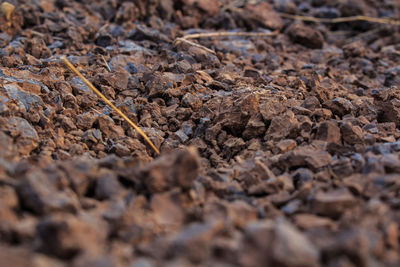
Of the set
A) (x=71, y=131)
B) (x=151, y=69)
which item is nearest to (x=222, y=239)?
(x=71, y=131)

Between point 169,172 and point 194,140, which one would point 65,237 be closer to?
point 169,172

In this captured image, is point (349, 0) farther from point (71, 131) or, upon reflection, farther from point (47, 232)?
point (47, 232)

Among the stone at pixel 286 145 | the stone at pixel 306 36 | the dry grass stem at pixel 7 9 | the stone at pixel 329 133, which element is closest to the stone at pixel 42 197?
the stone at pixel 286 145

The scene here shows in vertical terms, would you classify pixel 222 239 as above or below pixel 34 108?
above

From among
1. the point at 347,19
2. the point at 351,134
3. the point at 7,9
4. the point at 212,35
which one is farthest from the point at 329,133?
the point at 347,19

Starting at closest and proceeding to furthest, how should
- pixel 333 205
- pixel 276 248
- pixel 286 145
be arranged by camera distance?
pixel 276 248 < pixel 333 205 < pixel 286 145

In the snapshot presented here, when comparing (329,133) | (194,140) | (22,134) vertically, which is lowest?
(194,140)

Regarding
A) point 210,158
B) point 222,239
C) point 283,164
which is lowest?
point 210,158

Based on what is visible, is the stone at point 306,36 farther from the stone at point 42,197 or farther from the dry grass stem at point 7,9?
the stone at point 42,197

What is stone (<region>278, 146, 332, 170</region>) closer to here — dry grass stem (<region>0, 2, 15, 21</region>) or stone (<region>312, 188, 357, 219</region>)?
stone (<region>312, 188, 357, 219</region>)
